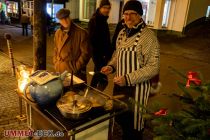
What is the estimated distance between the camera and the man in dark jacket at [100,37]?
4.25 metres

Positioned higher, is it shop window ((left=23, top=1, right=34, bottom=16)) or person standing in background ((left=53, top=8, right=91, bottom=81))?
shop window ((left=23, top=1, right=34, bottom=16))

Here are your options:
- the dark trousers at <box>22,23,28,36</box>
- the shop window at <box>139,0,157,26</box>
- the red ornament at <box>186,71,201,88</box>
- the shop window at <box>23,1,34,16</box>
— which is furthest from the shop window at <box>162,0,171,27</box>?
the red ornament at <box>186,71,201,88</box>

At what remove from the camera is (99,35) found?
14.1 ft

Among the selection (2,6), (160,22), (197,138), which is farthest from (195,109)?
(2,6)

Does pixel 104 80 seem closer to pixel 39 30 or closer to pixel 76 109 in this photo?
pixel 39 30

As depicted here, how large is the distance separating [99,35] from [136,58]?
1633 millimetres

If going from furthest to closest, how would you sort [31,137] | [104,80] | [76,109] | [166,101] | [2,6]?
[2,6] → [166,101] → [104,80] → [31,137] → [76,109]

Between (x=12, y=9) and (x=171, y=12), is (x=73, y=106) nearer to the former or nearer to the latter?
(x=171, y=12)

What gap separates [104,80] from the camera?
453 cm

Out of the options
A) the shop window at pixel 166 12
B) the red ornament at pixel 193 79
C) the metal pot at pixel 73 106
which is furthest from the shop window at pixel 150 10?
the metal pot at pixel 73 106

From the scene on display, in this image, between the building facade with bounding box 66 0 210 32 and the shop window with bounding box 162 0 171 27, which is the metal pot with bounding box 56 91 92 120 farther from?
the shop window with bounding box 162 0 171 27

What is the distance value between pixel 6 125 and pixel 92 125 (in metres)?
2.26

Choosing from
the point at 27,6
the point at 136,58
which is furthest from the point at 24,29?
the point at 136,58

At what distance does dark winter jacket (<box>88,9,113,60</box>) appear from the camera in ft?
14.0
